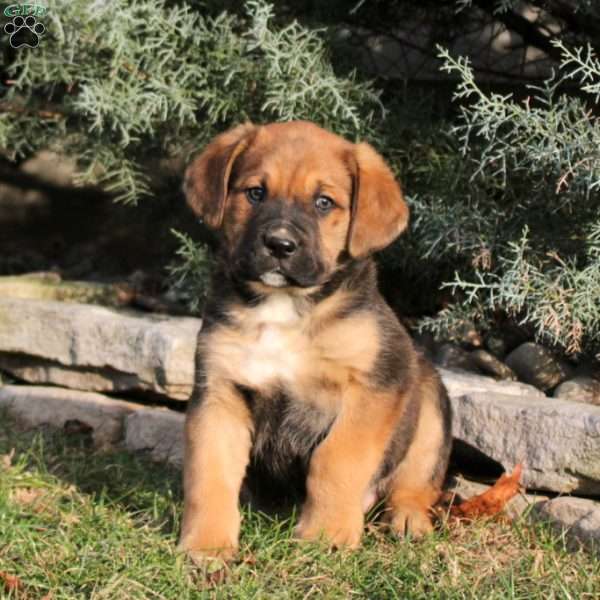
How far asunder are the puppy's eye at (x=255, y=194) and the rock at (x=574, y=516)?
1.68 meters

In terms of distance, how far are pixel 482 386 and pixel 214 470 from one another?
1784 millimetres

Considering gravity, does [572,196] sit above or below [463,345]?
above

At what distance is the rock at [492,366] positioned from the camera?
5531 millimetres

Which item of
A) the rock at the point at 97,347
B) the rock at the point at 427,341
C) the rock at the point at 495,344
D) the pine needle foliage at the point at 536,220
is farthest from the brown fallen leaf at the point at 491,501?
the rock at the point at 97,347

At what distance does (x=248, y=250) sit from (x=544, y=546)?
1.56 m

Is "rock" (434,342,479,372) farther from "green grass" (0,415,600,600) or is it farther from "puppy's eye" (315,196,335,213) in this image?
"puppy's eye" (315,196,335,213)

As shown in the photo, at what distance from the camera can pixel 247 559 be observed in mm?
3713

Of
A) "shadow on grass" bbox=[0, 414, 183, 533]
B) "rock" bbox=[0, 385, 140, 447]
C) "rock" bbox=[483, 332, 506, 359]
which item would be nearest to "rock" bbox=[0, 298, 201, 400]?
"rock" bbox=[0, 385, 140, 447]

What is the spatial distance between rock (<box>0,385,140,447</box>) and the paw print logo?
2.00 m

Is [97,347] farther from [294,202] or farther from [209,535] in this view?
[209,535]

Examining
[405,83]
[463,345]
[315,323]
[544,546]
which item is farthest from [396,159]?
[544,546]

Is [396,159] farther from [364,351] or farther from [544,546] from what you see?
[544,546]

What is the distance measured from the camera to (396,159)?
5.86 metres

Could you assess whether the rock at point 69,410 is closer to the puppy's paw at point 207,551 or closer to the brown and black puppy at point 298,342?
the brown and black puppy at point 298,342
